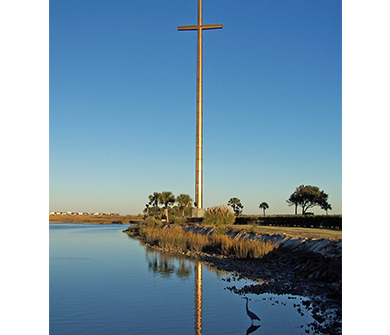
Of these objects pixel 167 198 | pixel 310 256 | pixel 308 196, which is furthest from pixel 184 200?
pixel 310 256

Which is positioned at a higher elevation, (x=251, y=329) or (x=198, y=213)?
(x=251, y=329)

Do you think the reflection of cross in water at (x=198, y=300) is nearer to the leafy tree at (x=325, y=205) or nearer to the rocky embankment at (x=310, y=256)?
the rocky embankment at (x=310, y=256)

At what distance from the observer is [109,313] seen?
6664 mm

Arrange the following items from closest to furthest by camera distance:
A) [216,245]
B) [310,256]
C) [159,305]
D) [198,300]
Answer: [159,305] → [198,300] → [310,256] → [216,245]

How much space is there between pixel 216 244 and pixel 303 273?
677 centimetres

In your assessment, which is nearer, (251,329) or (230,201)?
(251,329)

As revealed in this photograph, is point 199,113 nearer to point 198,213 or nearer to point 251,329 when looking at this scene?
point 198,213

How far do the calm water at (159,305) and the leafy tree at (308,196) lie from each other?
43.8 metres

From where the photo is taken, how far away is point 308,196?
174 feet

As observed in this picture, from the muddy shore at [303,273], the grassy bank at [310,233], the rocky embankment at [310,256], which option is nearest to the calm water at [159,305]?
the muddy shore at [303,273]

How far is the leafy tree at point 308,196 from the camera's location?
2069 inches
